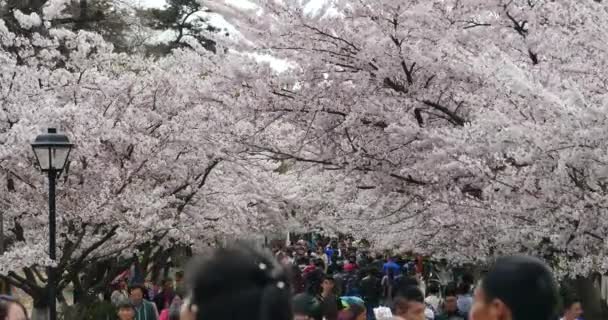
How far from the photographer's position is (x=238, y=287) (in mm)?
2174

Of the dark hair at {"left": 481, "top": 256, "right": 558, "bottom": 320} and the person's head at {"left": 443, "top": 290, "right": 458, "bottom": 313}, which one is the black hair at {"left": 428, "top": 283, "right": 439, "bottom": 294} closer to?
the person's head at {"left": 443, "top": 290, "right": 458, "bottom": 313}

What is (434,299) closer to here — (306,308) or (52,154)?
(52,154)

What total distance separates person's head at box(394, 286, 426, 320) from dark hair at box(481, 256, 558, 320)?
330 cm

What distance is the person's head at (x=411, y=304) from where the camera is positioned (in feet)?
20.2

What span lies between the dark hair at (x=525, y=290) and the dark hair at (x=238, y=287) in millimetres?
869

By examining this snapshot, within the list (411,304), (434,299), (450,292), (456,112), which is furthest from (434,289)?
(411,304)

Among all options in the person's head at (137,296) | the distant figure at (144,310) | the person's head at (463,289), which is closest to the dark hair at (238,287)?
the distant figure at (144,310)

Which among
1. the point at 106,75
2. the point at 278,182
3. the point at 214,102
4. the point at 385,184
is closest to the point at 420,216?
the point at 385,184

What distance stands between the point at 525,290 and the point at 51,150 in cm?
800

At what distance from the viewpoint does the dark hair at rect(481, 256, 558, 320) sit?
9.22ft

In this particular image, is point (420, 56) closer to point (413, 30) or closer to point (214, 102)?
point (413, 30)

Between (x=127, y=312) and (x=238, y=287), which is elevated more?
(x=127, y=312)

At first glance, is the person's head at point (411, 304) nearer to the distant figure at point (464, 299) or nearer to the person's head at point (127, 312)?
the distant figure at point (464, 299)

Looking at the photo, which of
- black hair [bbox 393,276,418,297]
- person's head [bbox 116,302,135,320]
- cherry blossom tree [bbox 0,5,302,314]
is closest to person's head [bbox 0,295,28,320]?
black hair [bbox 393,276,418,297]
